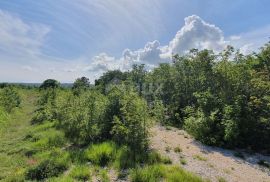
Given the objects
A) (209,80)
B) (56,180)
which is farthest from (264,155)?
(56,180)

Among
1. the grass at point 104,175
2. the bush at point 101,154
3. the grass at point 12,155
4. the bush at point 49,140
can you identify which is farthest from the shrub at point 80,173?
the bush at point 49,140

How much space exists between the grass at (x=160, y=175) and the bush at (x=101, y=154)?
1.49 meters

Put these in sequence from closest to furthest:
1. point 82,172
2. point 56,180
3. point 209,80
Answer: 1. point 56,180
2. point 82,172
3. point 209,80

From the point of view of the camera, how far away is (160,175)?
23.3 feet

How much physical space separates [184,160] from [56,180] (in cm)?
411

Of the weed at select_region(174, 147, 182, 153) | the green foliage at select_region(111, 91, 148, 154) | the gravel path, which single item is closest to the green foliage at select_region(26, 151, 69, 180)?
the green foliage at select_region(111, 91, 148, 154)

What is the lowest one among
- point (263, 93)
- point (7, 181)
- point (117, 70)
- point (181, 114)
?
point (7, 181)

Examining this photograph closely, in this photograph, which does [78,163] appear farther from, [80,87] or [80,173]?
[80,87]

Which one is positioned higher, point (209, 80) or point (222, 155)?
point (209, 80)

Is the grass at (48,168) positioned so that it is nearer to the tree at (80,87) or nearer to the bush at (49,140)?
the bush at (49,140)

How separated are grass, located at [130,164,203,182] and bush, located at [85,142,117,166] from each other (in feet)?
4.90

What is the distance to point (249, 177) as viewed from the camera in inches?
311

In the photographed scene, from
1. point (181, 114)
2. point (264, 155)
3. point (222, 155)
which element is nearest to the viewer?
point (222, 155)

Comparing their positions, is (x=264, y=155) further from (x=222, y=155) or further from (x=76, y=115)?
(x=76, y=115)
